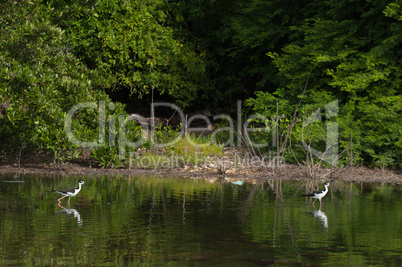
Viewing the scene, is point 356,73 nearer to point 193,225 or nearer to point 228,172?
point 228,172

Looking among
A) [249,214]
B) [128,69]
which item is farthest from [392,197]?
[128,69]

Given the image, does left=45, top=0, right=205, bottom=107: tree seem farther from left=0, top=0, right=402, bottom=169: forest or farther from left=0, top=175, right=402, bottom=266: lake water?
left=0, top=175, right=402, bottom=266: lake water

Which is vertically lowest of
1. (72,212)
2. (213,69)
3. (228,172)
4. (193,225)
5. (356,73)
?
(193,225)

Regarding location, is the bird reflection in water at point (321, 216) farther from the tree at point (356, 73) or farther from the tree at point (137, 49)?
the tree at point (137, 49)

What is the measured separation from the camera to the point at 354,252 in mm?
9359

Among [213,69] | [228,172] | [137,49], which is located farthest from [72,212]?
[213,69]

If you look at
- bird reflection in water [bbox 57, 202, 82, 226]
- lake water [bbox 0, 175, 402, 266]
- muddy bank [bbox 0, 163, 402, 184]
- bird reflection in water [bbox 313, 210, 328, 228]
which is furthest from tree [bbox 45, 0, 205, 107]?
bird reflection in water [bbox 313, 210, 328, 228]

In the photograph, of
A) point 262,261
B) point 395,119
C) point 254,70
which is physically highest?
point 254,70

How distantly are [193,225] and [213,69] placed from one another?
21111mm

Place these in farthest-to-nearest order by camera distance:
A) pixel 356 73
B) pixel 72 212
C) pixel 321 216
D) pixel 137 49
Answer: pixel 137 49
pixel 356 73
pixel 321 216
pixel 72 212

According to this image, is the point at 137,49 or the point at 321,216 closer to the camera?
the point at 321,216

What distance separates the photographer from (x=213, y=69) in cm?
3181

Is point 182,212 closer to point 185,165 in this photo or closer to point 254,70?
point 185,165

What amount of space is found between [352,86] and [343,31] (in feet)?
9.06
